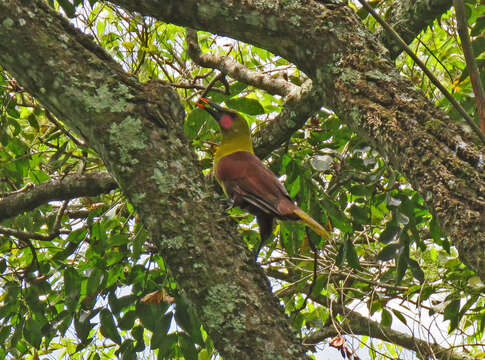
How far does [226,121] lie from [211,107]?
103mm

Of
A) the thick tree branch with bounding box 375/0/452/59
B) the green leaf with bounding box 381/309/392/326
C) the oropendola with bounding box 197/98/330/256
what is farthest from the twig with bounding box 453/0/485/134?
the green leaf with bounding box 381/309/392/326

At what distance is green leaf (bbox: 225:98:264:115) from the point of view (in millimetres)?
2863

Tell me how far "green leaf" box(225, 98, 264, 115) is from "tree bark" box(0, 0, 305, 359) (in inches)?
41.3

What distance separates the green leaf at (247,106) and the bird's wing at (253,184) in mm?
280

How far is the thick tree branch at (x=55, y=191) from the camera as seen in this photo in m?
2.97

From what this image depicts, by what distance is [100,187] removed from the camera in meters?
2.98

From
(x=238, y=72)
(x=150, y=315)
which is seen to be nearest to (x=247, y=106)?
(x=238, y=72)

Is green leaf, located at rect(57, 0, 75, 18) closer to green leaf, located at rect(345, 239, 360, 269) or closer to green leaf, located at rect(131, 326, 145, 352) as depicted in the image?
green leaf, located at rect(131, 326, 145, 352)

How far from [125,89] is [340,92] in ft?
2.02

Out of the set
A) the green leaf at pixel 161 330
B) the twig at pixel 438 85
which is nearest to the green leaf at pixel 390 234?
the green leaf at pixel 161 330

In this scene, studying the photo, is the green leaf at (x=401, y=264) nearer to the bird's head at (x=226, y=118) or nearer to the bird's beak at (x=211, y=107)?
the bird's head at (x=226, y=118)

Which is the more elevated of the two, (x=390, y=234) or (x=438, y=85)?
(x=390, y=234)

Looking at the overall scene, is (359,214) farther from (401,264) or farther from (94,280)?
(94,280)

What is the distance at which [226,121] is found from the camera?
2998 millimetres
